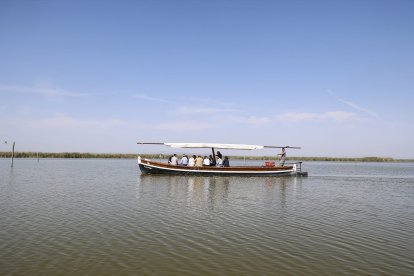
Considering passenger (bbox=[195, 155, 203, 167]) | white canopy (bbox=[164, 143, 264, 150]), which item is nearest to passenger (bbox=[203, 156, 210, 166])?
passenger (bbox=[195, 155, 203, 167])

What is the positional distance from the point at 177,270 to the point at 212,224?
15.1ft

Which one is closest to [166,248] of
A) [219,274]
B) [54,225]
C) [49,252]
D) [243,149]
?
[219,274]

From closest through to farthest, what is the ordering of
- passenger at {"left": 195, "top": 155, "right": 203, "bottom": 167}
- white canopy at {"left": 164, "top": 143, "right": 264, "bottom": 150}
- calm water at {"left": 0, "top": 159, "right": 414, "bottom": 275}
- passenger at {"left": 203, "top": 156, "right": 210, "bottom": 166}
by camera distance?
1. calm water at {"left": 0, "top": 159, "right": 414, "bottom": 275}
2. passenger at {"left": 195, "top": 155, "right": 203, "bottom": 167}
3. passenger at {"left": 203, "top": 156, "right": 210, "bottom": 166}
4. white canopy at {"left": 164, "top": 143, "right": 264, "bottom": 150}

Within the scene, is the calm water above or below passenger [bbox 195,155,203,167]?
below

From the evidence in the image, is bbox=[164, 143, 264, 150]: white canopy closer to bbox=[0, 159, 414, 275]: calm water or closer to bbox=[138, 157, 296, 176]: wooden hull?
bbox=[138, 157, 296, 176]: wooden hull

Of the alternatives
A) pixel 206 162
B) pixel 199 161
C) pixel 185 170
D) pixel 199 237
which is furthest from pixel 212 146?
pixel 199 237

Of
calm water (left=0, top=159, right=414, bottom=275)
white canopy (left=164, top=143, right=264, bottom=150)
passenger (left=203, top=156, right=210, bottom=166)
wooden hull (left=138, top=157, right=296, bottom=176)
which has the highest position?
white canopy (left=164, top=143, right=264, bottom=150)

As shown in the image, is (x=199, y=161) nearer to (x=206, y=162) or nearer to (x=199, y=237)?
(x=206, y=162)

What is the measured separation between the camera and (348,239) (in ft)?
33.9

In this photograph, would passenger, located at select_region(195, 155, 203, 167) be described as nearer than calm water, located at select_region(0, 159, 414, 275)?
No

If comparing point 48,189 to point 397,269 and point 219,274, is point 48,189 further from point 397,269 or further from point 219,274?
point 397,269

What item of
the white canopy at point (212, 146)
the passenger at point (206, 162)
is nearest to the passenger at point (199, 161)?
the passenger at point (206, 162)

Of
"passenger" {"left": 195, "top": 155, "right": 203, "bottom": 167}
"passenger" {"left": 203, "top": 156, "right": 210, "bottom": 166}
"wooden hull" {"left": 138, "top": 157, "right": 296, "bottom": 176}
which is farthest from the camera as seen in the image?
"passenger" {"left": 203, "top": 156, "right": 210, "bottom": 166}

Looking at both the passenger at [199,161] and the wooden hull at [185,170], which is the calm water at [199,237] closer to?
the wooden hull at [185,170]
